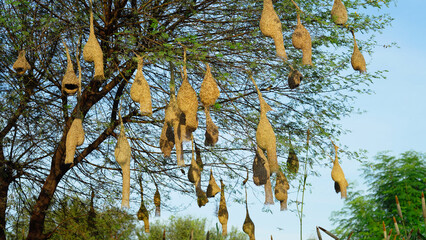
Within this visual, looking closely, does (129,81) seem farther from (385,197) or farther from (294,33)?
(385,197)

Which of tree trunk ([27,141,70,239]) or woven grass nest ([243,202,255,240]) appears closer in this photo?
woven grass nest ([243,202,255,240])

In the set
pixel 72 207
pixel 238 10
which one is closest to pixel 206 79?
pixel 238 10

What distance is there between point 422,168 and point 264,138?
579 inches

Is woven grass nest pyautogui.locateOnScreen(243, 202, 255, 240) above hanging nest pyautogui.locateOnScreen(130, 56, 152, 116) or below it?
below

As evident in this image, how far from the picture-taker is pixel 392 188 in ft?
53.5

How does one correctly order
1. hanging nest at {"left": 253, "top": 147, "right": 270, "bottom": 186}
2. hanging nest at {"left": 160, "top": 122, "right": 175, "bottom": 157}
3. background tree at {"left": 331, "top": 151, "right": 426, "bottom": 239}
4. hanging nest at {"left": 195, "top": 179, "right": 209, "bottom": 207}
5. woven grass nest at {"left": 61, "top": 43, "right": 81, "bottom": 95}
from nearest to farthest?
hanging nest at {"left": 253, "top": 147, "right": 270, "bottom": 186} → hanging nest at {"left": 160, "top": 122, "right": 175, "bottom": 157} → woven grass nest at {"left": 61, "top": 43, "right": 81, "bottom": 95} → hanging nest at {"left": 195, "top": 179, "right": 209, "bottom": 207} → background tree at {"left": 331, "top": 151, "right": 426, "bottom": 239}

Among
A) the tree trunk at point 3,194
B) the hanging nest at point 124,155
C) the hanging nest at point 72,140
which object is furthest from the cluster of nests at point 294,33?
the tree trunk at point 3,194

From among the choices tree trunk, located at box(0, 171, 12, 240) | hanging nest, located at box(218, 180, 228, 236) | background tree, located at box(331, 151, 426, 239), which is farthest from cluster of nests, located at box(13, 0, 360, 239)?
background tree, located at box(331, 151, 426, 239)

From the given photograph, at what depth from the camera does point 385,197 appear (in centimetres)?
1692

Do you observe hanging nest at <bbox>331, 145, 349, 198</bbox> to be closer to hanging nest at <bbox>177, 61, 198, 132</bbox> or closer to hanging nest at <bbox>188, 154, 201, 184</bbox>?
hanging nest at <bbox>188, 154, 201, 184</bbox>

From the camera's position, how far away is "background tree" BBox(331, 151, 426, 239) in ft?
50.5

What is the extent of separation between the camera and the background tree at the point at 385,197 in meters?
15.4

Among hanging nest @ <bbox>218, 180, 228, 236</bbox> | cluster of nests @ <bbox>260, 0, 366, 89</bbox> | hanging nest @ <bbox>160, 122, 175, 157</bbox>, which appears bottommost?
hanging nest @ <bbox>218, 180, 228, 236</bbox>

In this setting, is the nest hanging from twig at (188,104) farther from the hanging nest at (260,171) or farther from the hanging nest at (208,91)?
the hanging nest at (260,171)
